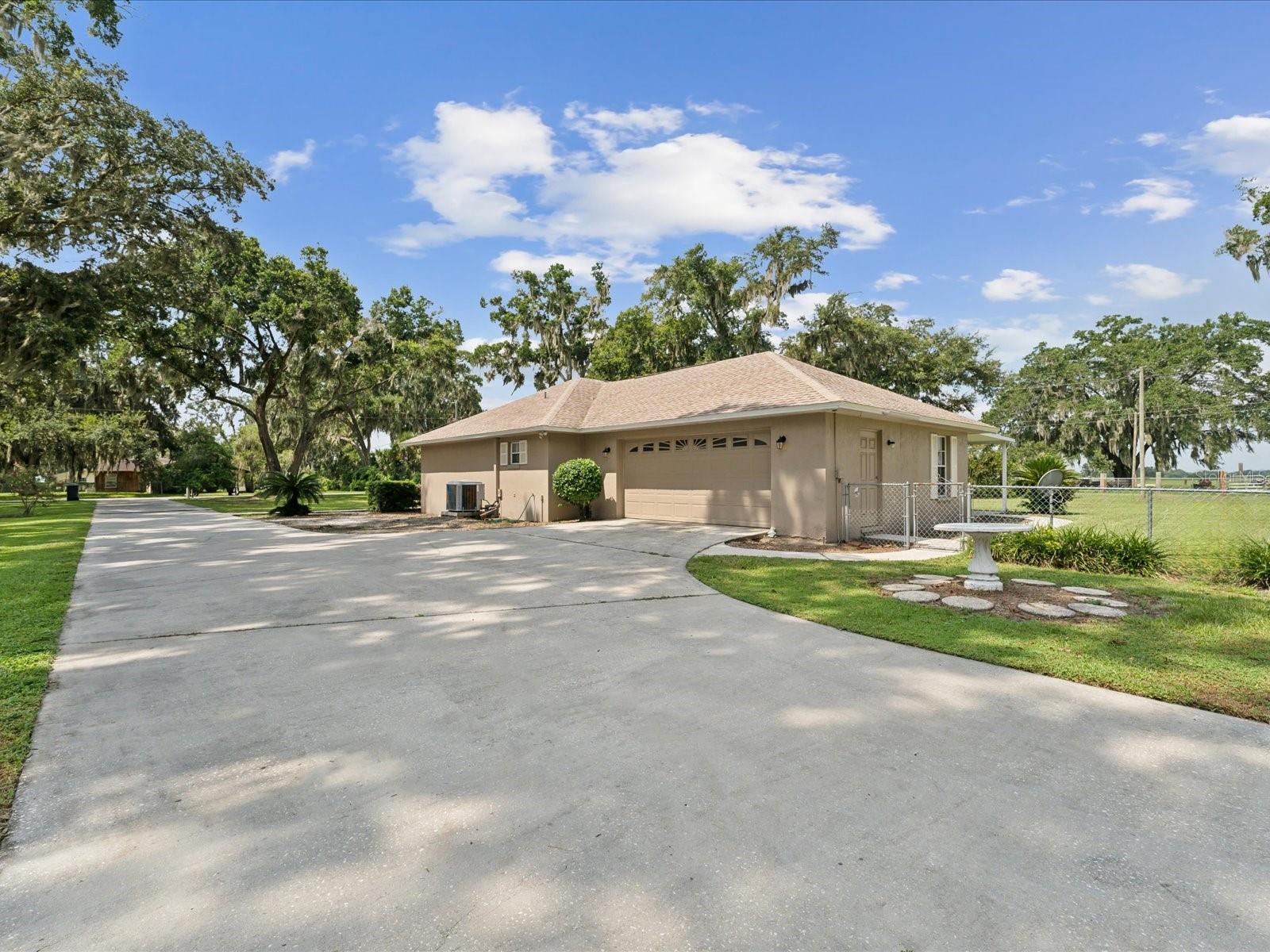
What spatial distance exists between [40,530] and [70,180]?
8.70m

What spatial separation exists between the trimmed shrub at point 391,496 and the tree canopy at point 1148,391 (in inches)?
1475

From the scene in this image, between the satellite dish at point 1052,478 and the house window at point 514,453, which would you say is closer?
the satellite dish at point 1052,478

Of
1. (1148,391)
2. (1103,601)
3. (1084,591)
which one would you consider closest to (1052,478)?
(1084,591)

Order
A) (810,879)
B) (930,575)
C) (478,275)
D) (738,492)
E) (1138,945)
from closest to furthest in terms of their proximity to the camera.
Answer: (1138,945), (810,879), (930,575), (738,492), (478,275)

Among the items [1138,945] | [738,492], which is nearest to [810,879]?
[1138,945]

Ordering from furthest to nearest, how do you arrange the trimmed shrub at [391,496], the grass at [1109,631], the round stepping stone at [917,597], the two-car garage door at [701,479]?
the trimmed shrub at [391,496] → the two-car garage door at [701,479] → the round stepping stone at [917,597] → the grass at [1109,631]

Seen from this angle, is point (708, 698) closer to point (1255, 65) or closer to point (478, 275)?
point (1255, 65)

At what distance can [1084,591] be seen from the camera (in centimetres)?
646

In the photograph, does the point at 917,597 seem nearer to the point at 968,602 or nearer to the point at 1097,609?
the point at 968,602

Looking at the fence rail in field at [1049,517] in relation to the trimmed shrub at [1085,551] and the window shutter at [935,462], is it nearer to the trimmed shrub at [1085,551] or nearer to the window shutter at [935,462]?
the window shutter at [935,462]

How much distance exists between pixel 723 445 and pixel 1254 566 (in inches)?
345

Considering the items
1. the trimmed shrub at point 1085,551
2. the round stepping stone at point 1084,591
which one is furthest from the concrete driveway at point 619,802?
the trimmed shrub at point 1085,551

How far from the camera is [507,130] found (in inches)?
514

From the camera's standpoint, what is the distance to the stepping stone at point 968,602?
5.73 meters
